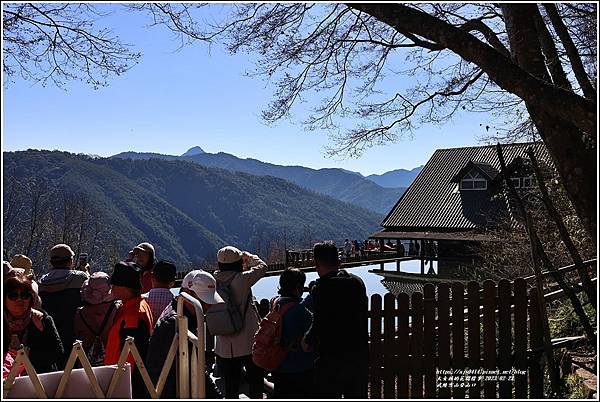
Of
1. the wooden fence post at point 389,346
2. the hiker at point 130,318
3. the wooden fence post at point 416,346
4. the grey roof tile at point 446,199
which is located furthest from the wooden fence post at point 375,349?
the grey roof tile at point 446,199

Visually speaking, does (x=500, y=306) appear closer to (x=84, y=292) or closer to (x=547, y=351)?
(x=547, y=351)

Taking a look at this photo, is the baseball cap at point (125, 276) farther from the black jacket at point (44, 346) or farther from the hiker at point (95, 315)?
the hiker at point (95, 315)

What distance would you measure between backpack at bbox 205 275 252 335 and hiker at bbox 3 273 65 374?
4.52 feet

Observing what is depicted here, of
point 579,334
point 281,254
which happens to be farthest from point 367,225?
point 579,334

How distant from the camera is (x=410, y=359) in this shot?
6.42m

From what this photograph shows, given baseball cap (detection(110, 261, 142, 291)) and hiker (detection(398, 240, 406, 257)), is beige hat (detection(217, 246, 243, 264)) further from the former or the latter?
hiker (detection(398, 240, 406, 257))

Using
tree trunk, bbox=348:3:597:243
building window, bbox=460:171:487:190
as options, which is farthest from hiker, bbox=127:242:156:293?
building window, bbox=460:171:487:190

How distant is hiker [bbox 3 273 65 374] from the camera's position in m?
3.55

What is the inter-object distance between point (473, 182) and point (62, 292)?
26.6 m

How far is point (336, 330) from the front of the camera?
4.36m

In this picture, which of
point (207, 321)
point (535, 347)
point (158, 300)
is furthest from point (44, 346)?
point (535, 347)

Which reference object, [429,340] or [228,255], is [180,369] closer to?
[228,255]

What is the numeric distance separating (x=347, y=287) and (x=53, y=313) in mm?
2452

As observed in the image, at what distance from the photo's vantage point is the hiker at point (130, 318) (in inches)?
161
